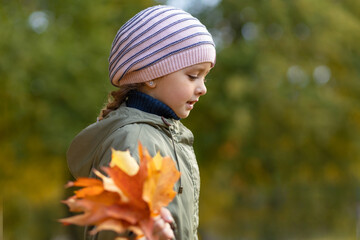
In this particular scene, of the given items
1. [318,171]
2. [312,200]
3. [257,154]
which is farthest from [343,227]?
[257,154]

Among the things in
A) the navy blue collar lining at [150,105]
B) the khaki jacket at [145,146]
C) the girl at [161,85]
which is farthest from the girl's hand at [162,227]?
the navy blue collar lining at [150,105]

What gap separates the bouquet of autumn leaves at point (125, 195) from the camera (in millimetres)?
1640

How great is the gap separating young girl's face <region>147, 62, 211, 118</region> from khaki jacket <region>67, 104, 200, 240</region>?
0.09 meters

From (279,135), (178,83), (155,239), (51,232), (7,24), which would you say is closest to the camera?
(155,239)

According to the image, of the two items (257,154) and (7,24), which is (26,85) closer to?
(7,24)

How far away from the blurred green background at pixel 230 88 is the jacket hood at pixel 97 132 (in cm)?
753

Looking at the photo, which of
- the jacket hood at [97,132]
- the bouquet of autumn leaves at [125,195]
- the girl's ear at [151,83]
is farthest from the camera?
the girl's ear at [151,83]

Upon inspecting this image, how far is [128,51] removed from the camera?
239 centimetres

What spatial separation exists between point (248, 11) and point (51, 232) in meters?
12.7

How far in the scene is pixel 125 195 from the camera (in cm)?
166

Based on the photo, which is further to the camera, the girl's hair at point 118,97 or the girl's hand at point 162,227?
the girl's hair at point 118,97

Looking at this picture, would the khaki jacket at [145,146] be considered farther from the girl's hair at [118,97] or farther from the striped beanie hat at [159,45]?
the striped beanie hat at [159,45]

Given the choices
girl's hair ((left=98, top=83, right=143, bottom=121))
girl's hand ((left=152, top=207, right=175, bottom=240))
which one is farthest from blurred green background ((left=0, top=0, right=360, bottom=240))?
girl's hand ((left=152, top=207, right=175, bottom=240))

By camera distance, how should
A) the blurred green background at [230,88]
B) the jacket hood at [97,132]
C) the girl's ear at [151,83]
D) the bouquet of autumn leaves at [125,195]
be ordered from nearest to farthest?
1. the bouquet of autumn leaves at [125,195]
2. the jacket hood at [97,132]
3. the girl's ear at [151,83]
4. the blurred green background at [230,88]
